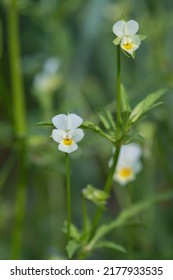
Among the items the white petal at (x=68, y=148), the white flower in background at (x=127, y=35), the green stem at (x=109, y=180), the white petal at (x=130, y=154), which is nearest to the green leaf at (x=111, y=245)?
the green stem at (x=109, y=180)

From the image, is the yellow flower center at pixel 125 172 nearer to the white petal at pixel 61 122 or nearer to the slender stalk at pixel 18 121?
the slender stalk at pixel 18 121

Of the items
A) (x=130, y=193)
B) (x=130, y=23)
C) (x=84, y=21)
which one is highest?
(x=84, y=21)

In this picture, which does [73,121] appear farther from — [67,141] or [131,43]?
[131,43]

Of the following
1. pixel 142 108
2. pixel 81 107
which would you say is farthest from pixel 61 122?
pixel 81 107

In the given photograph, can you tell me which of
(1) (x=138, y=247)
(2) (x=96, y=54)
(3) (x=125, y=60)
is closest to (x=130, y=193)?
(1) (x=138, y=247)

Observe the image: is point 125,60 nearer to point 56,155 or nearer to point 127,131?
point 56,155

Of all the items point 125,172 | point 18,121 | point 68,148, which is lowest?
point 68,148
